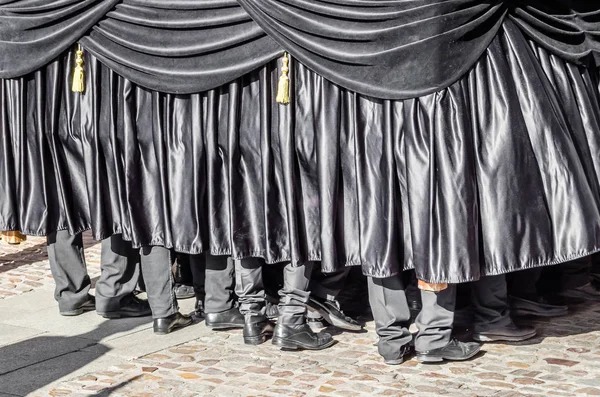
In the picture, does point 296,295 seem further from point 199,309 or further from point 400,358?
point 199,309

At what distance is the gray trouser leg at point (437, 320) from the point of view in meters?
5.50

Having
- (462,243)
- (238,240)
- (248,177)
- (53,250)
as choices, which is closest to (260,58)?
(248,177)

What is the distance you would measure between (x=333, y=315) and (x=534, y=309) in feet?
4.07

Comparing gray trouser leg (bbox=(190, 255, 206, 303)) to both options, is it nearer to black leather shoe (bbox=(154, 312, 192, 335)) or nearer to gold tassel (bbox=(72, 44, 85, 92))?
black leather shoe (bbox=(154, 312, 192, 335))

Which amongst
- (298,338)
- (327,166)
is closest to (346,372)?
(298,338)

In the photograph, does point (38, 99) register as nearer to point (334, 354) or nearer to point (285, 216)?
point (285, 216)

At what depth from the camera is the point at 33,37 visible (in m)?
6.25

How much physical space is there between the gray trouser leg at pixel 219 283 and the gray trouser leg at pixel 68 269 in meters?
0.96

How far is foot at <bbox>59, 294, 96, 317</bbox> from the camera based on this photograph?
6.64 meters

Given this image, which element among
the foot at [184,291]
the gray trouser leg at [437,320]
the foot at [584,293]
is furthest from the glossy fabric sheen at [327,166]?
the foot at [584,293]

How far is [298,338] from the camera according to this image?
5.79 metres

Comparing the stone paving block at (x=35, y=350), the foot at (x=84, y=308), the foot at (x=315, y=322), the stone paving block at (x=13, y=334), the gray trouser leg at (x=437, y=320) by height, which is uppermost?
the gray trouser leg at (x=437, y=320)

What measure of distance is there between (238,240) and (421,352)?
120 cm

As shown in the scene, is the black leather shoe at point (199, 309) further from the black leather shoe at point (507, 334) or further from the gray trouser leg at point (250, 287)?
the black leather shoe at point (507, 334)
